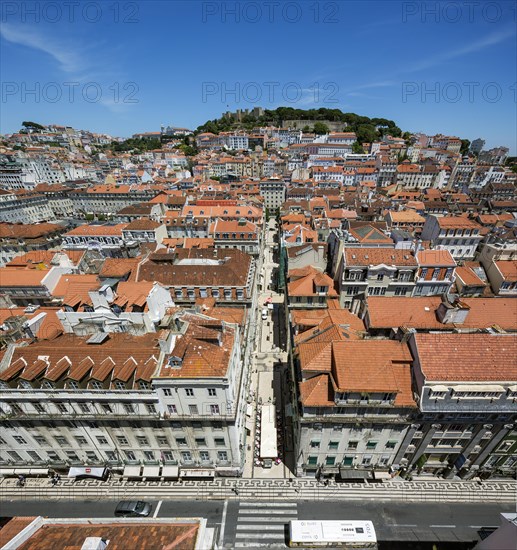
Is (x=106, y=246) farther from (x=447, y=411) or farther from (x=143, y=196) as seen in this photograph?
(x=447, y=411)

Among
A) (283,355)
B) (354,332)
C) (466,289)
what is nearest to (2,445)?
(283,355)

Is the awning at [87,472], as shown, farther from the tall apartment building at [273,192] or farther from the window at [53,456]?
the tall apartment building at [273,192]

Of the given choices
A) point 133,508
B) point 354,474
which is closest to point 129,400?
point 133,508

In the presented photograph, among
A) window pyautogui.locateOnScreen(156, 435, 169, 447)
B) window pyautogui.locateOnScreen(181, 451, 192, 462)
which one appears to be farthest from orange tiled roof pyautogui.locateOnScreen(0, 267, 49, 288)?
window pyautogui.locateOnScreen(181, 451, 192, 462)

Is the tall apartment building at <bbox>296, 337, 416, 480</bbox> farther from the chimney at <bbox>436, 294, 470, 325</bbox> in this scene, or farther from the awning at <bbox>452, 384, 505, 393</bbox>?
the chimney at <bbox>436, 294, 470, 325</bbox>

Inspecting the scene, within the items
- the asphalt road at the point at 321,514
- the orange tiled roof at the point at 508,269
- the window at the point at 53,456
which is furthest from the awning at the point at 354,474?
the orange tiled roof at the point at 508,269

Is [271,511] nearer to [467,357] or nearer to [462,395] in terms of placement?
[462,395]
